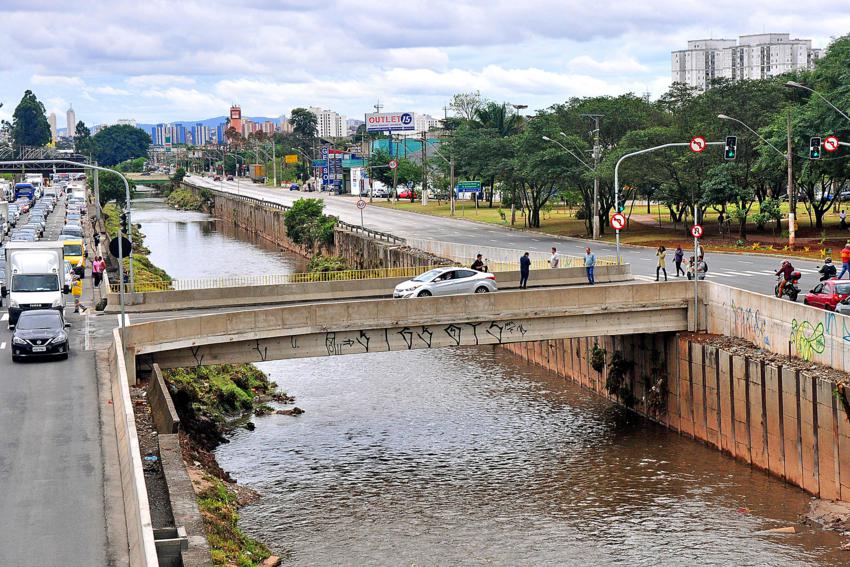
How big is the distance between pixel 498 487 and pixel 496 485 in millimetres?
197

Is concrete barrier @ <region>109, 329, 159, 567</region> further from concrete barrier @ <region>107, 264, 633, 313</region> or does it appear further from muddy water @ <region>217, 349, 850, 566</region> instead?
concrete barrier @ <region>107, 264, 633, 313</region>

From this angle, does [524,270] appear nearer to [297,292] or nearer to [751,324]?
[297,292]

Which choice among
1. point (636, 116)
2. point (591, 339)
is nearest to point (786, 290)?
point (591, 339)

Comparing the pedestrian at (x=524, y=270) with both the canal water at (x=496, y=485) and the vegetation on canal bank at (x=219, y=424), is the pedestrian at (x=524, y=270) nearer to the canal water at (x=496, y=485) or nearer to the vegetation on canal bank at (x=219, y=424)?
the canal water at (x=496, y=485)

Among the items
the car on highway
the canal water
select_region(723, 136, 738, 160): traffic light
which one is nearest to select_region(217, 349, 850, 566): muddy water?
the canal water

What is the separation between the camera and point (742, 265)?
59656 mm

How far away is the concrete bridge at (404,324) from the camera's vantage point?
119ft

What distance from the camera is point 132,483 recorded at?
819 inches

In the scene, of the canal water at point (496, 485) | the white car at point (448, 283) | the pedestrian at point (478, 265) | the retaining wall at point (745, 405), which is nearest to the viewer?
the canal water at point (496, 485)

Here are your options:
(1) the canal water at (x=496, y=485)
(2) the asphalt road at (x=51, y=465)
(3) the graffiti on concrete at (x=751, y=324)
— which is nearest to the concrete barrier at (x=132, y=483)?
(2) the asphalt road at (x=51, y=465)

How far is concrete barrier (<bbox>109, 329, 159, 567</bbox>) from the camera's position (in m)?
17.8

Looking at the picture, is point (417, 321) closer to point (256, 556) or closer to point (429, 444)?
point (429, 444)

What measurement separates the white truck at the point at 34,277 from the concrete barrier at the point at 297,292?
95.3 inches

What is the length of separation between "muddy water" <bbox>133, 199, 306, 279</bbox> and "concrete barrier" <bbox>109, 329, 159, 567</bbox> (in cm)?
6416
